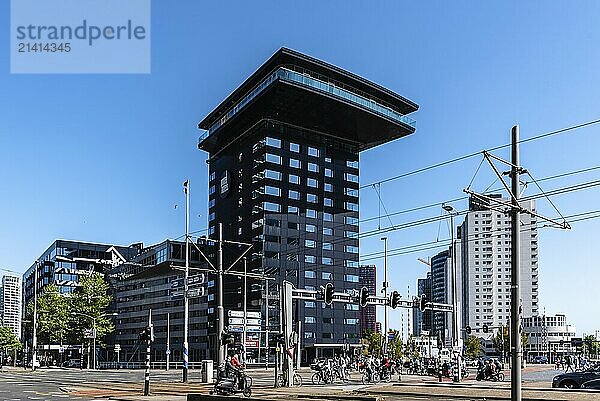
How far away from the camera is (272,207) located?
125312 millimetres

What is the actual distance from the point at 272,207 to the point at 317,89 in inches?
825

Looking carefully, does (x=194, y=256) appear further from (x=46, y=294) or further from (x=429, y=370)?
(x=429, y=370)

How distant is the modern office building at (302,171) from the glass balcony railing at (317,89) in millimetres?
199

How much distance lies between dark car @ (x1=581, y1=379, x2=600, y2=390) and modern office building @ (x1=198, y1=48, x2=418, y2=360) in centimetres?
7881

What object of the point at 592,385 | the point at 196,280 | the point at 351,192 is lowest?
the point at 592,385

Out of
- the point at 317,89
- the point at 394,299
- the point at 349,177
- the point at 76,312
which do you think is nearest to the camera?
the point at 394,299

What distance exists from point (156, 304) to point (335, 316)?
37.4 meters

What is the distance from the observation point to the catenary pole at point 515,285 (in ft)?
71.7

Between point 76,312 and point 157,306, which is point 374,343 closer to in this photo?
point 157,306

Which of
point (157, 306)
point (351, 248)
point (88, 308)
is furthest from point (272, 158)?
point (88, 308)

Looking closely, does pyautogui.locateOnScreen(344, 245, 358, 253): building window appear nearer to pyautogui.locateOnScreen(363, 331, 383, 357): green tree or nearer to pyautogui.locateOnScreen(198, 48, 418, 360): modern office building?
pyautogui.locateOnScreen(198, 48, 418, 360): modern office building

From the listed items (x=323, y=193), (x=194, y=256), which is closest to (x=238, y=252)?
(x=194, y=256)

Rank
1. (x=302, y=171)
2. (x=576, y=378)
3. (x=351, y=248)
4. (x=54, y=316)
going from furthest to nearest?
(x=351, y=248), (x=302, y=171), (x=54, y=316), (x=576, y=378)

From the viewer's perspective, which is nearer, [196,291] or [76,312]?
[196,291]
